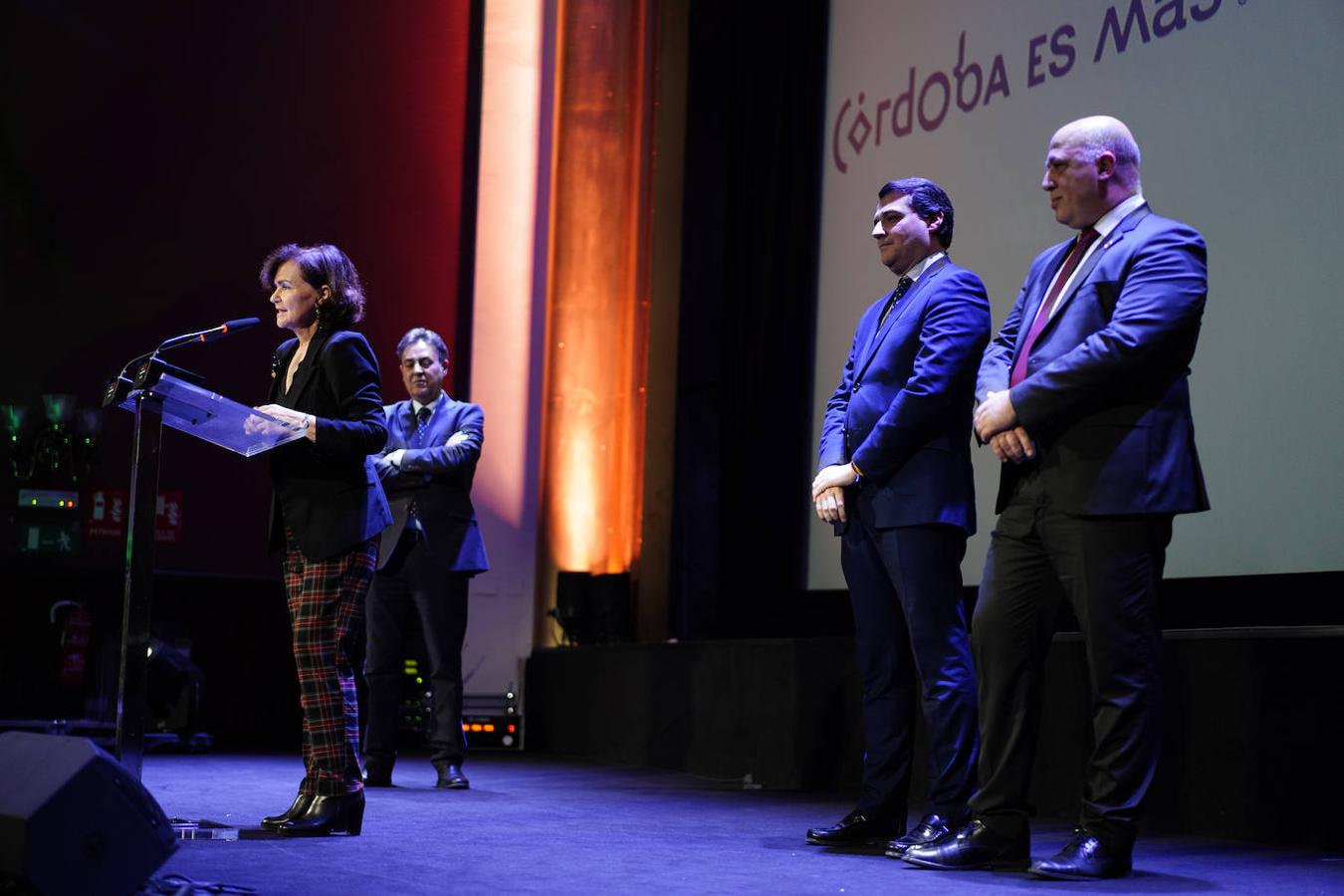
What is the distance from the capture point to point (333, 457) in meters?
3.24

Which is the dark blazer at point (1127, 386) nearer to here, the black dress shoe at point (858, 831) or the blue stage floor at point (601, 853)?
the blue stage floor at point (601, 853)

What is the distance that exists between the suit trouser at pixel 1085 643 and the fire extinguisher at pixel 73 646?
4471mm

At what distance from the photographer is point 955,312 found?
130 inches

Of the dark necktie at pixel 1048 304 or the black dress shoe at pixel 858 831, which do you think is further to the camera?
the black dress shoe at pixel 858 831

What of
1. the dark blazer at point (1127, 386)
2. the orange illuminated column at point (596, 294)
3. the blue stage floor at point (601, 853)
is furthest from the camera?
the orange illuminated column at point (596, 294)

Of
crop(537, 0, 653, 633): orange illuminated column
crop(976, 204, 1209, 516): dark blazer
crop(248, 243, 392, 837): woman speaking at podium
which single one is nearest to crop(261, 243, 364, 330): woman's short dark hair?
crop(248, 243, 392, 837): woman speaking at podium

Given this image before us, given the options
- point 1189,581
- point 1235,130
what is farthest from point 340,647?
point 1235,130

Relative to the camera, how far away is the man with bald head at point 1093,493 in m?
2.80

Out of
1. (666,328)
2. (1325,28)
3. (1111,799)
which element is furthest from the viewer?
(666,328)

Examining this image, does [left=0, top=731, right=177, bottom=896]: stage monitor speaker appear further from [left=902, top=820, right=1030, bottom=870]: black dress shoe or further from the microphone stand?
[left=902, top=820, right=1030, bottom=870]: black dress shoe

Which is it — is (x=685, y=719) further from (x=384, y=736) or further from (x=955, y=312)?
(x=955, y=312)

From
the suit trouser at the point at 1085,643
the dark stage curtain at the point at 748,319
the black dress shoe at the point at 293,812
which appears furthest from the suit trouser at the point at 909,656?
the dark stage curtain at the point at 748,319

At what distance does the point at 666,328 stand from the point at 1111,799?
4894 millimetres

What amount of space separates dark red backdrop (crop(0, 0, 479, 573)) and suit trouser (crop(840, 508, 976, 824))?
4336 millimetres
